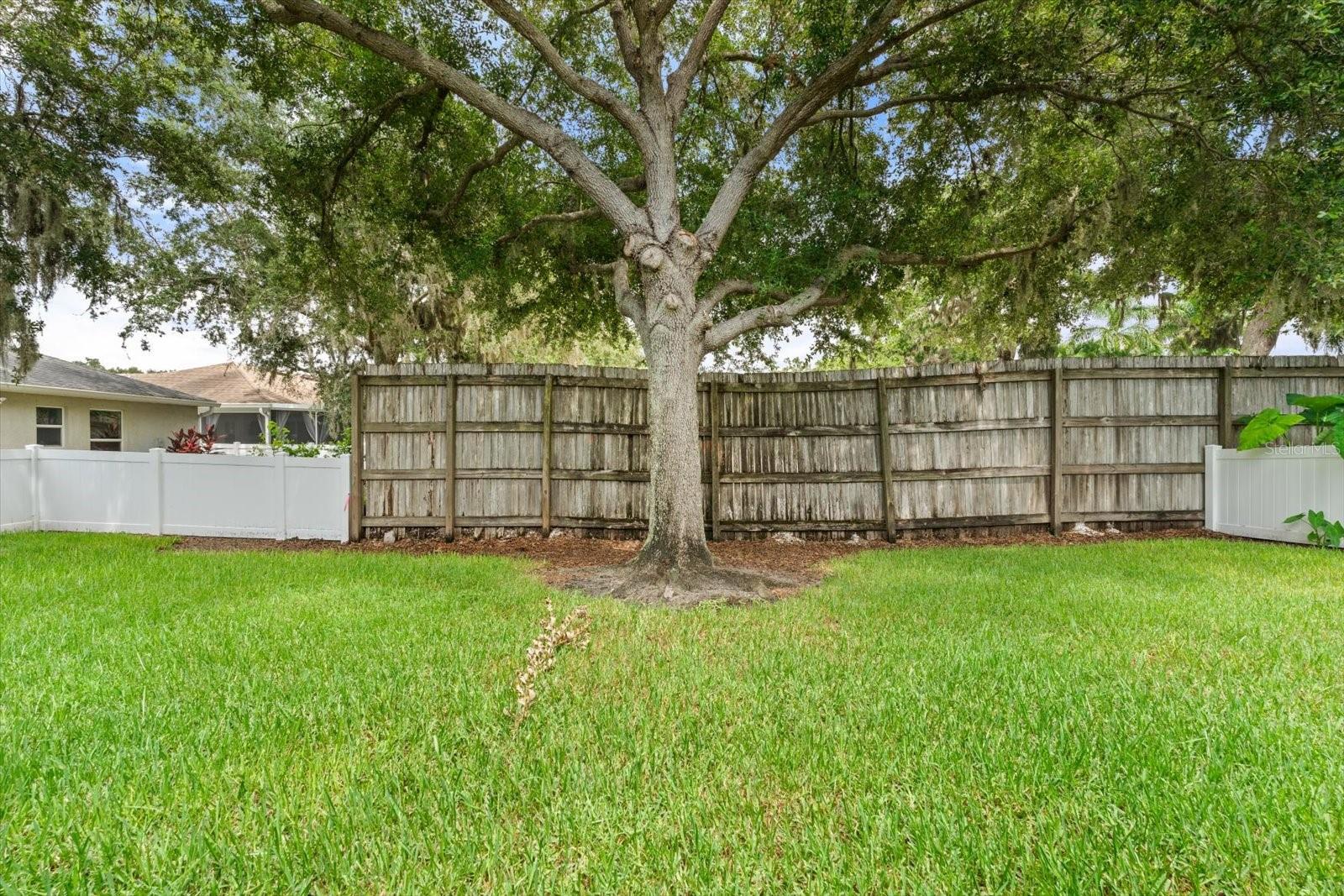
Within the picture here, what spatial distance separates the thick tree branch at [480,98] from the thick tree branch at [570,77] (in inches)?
17.8

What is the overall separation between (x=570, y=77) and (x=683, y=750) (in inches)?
223

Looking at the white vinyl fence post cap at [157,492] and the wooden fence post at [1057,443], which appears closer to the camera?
the wooden fence post at [1057,443]

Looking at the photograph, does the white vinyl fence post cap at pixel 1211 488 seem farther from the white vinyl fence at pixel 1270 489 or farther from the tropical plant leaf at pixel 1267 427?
the tropical plant leaf at pixel 1267 427

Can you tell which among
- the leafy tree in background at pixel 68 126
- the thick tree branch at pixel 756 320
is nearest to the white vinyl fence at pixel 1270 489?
the thick tree branch at pixel 756 320

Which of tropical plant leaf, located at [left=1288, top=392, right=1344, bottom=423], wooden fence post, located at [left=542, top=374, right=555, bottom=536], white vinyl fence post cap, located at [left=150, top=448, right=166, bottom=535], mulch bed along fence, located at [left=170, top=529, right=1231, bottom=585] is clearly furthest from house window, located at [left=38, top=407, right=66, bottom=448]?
tropical plant leaf, located at [left=1288, top=392, right=1344, bottom=423]

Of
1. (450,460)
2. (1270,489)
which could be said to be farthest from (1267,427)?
(450,460)

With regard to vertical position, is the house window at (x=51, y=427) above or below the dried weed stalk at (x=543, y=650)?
above

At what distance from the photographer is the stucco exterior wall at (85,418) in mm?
12094

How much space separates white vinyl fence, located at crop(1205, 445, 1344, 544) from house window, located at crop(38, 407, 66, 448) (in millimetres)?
20235

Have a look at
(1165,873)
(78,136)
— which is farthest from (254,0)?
(1165,873)

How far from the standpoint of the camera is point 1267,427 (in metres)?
6.66

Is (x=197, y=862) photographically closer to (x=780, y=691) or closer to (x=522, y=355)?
(x=780, y=691)

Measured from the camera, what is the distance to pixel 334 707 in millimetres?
2531

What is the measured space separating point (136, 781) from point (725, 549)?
5.49 meters
